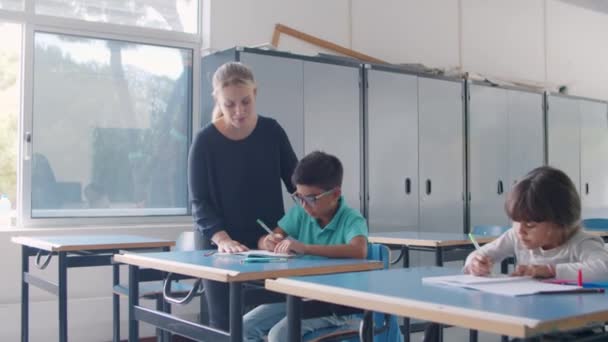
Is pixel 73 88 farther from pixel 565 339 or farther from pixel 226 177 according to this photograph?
pixel 565 339

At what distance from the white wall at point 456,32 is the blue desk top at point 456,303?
3.39 metres

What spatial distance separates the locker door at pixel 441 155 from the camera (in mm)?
5395

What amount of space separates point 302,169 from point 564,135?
5156 mm

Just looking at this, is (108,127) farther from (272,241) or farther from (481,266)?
(481,266)

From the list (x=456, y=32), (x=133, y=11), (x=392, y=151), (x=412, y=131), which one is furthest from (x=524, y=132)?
(x=133, y=11)

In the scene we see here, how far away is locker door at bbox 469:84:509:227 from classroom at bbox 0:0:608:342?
Result: 0.8 inches

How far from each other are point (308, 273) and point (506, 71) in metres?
5.27

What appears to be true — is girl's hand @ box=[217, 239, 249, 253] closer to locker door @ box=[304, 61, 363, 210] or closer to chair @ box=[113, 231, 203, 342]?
chair @ box=[113, 231, 203, 342]

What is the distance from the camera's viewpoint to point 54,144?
4406 mm

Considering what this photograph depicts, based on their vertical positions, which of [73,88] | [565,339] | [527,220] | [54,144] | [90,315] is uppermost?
[73,88]

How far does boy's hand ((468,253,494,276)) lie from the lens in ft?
5.60

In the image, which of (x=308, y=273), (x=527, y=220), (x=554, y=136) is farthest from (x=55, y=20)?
(x=554, y=136)

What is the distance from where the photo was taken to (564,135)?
6723mm

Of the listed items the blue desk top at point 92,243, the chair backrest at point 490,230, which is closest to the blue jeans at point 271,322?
the blue desk top at point 92,243
